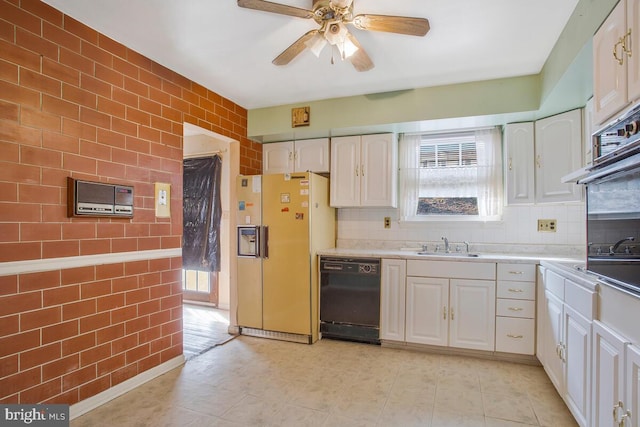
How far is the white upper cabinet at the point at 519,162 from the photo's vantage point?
2.94 meters

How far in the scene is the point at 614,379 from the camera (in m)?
1.40

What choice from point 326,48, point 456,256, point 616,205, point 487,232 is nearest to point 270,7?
point 326,48

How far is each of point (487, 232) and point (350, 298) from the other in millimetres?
1568

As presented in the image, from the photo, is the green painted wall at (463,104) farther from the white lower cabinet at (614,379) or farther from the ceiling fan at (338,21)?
the white lower cabinet at (614,379)

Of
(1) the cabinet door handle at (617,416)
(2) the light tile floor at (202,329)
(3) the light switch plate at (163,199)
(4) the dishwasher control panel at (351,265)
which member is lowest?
(2) the light tile floor at (202,329)

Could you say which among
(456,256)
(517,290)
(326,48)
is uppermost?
(326,48)

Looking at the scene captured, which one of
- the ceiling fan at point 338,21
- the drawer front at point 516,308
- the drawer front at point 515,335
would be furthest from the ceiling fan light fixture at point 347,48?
the drawer front at point 515,335

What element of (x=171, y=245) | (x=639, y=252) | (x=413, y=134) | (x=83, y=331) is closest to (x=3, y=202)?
(x=83, y=331)

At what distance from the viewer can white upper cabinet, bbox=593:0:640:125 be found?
1.32m

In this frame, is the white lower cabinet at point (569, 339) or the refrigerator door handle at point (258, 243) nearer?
the white lower cabinet at point (569, 339)

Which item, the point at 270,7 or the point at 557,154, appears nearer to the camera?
the point at 270,7

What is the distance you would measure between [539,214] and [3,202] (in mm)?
4089

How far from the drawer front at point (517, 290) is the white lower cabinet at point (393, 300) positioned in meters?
0.81

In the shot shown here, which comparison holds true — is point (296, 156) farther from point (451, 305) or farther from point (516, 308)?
point (516, 308)
